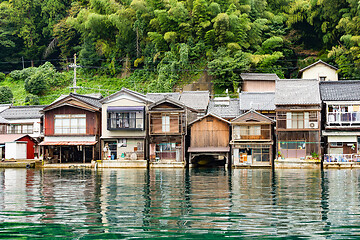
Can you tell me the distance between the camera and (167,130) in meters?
44.5

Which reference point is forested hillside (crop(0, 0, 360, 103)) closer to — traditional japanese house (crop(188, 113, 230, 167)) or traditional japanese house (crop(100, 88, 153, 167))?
traditional japanese house (crop(100, 88, 153, 167))

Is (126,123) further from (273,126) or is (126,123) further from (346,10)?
(346,10)

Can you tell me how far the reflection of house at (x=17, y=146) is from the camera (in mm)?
46875

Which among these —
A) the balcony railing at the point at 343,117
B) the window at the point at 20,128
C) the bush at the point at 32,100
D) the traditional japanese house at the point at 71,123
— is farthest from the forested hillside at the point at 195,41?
the traditional japanese house at the point at 71,123

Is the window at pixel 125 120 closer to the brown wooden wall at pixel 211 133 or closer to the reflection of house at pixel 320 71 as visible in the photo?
the brown wooden wall at pixel 211 133

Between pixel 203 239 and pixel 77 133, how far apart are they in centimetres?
3709

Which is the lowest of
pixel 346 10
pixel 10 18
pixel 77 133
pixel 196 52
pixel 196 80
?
pixel 77 133

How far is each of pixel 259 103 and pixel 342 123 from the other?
8.56 meters

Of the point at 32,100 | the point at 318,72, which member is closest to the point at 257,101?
the point at 318,72

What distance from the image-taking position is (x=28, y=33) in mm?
79500

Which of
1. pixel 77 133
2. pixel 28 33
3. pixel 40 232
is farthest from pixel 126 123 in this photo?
pixel 28 33

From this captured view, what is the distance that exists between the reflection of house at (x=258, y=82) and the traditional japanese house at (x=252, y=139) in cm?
1244

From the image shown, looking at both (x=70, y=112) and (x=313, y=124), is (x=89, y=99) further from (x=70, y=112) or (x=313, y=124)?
(x=313, y=124)

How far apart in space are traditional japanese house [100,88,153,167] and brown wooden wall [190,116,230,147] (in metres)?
4.98
